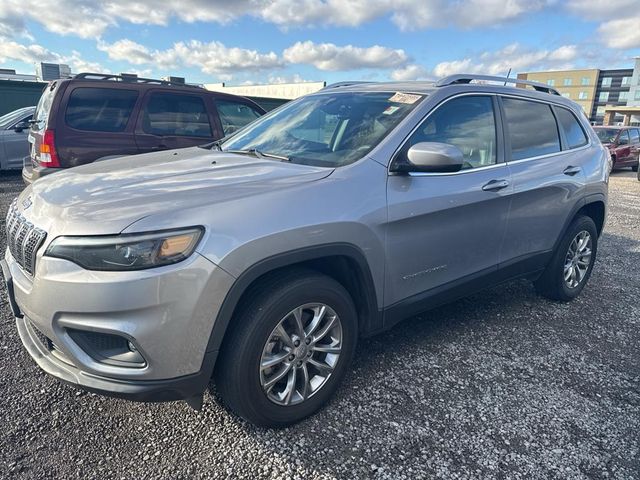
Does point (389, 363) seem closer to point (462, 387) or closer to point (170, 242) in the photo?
point (462, 387)

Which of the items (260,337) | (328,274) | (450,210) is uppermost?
(450,210)

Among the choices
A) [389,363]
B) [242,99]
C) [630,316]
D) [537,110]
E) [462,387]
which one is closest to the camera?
[462,387]

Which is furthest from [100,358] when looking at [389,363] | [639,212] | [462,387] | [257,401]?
[639,212]

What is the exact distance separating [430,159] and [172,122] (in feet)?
16.7

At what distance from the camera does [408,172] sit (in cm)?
270

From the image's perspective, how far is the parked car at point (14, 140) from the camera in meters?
9.47

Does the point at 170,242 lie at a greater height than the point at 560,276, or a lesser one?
greater

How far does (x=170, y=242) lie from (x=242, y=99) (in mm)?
6197

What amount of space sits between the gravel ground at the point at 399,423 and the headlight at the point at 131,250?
1.00m

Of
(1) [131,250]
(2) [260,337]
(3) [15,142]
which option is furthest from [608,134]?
(1) [131,250]

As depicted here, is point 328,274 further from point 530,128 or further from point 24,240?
point 530,128

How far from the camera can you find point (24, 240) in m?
2.20

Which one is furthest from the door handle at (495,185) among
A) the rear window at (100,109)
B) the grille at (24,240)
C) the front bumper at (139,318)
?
the rear window at (100,109)

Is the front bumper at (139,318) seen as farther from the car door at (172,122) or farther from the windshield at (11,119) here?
the windshield at (11,119)
